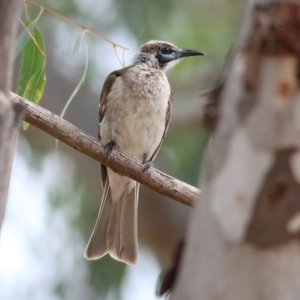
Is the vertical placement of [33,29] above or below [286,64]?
above

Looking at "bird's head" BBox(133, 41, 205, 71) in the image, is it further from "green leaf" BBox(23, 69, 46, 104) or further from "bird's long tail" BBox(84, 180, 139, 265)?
"green leaf" BBox(23, 69, 46, 104)

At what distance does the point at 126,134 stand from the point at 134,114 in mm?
130

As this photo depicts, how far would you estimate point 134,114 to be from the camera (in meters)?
4.28

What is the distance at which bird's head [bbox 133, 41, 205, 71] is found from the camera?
479 centimetres

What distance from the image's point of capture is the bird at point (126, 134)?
13.8 ft

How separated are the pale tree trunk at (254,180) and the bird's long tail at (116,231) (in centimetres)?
301

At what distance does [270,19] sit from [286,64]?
0.08 m

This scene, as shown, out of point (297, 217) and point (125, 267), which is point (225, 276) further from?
point (125, 267)

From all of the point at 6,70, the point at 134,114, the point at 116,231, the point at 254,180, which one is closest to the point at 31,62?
the point at 134,114

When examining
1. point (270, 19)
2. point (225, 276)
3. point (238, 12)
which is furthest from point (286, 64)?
point (238, 12)

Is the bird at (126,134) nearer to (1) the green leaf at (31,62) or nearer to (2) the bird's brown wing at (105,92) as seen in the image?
(2) the bird's brown wing at (105,92)

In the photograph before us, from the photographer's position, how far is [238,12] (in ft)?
24.7

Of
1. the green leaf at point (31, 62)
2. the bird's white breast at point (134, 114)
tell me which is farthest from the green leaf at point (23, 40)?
the bird's white breast at point (134, 114)

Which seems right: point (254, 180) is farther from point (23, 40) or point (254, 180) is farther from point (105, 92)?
point (105, 92)
